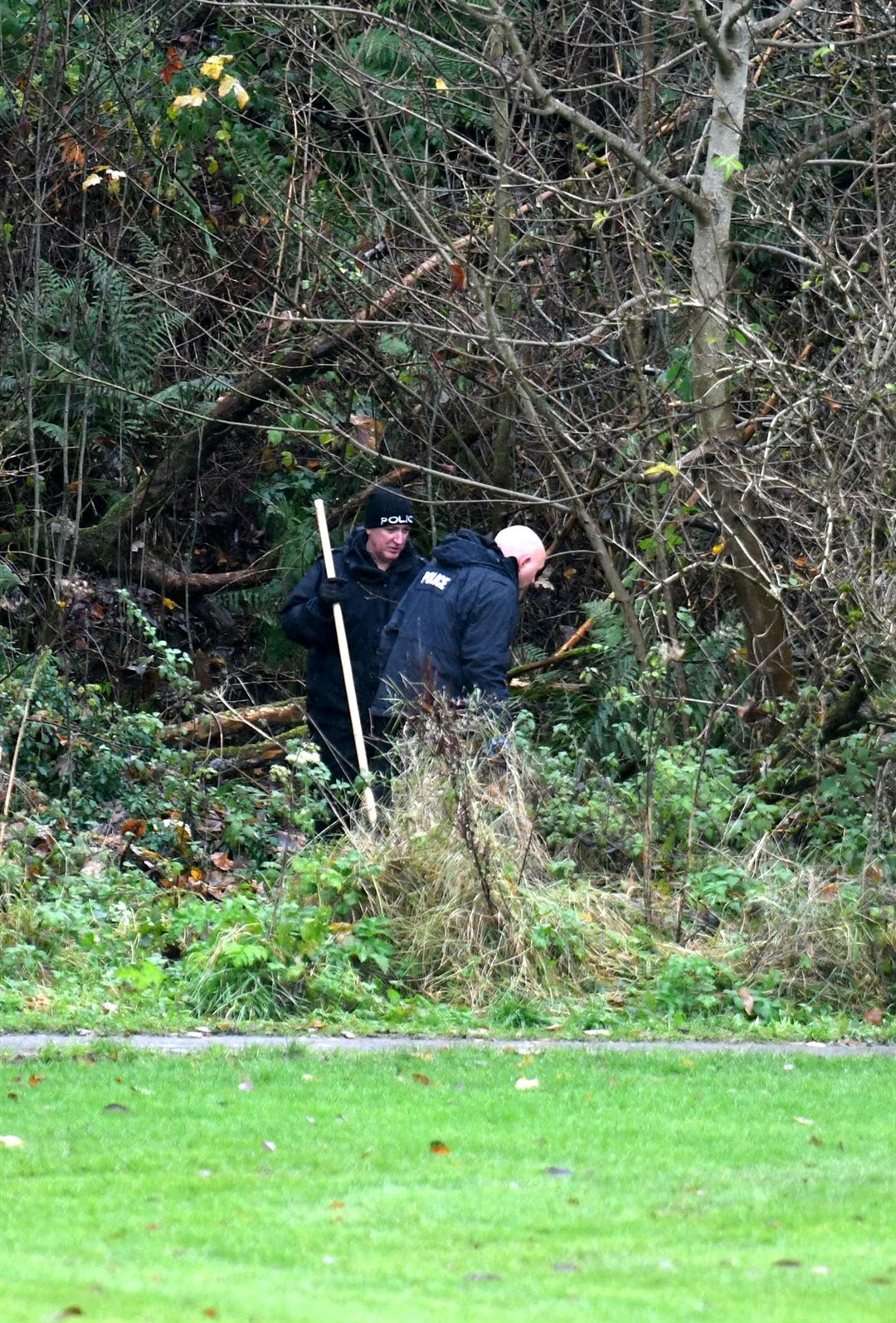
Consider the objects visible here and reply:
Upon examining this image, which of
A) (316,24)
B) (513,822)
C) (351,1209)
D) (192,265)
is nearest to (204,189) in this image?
(192,265)

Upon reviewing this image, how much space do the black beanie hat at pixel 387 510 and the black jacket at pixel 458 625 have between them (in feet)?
3.28

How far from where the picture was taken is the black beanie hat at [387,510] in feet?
40.2

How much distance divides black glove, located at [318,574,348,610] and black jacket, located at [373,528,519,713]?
4.01 feet

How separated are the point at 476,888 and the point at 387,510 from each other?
3.19 metres

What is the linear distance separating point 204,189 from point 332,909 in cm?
956

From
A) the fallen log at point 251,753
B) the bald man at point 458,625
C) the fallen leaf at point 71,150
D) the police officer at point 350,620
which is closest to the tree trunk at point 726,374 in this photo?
the bald man at point 458,625

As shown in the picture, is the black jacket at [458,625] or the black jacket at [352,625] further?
the black jacket at [352,625]

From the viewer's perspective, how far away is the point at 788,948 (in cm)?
1004

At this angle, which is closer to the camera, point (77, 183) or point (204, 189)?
point (77, 183)

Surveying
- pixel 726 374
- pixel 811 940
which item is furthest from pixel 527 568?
pixel 811 940

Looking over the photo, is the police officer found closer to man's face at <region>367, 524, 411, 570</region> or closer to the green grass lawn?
man's face at <region>367, 524, 411, 570</region>

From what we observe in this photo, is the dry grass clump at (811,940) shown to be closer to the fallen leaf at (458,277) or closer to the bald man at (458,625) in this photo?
the bald man at (458,625)

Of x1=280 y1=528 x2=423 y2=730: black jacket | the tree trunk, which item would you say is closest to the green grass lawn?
the tree trunk

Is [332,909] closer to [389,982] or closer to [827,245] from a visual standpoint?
[389,982]
